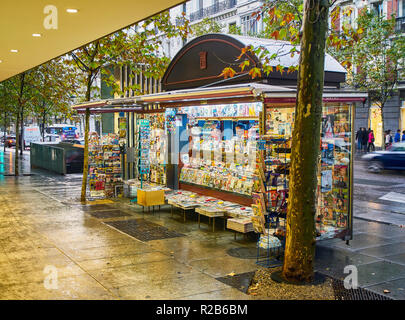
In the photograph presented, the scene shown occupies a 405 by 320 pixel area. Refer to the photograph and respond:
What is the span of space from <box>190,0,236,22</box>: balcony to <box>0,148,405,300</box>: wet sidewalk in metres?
33.4

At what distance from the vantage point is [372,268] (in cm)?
721

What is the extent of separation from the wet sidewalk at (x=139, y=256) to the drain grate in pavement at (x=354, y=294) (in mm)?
180

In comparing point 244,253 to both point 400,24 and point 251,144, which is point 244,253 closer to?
point 251,144

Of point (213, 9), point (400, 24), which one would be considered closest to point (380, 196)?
point (400, 24)

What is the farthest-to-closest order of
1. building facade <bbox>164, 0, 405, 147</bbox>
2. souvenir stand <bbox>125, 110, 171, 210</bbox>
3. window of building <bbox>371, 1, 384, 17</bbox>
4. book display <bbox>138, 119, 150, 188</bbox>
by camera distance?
window of building <bbox>371, 1, 384, 17</bbox> < building facade <bbox>164, 0, 405, 147</bbox> < book display <bbox>138, 119, 150, 188</bbox> < souvenir stand <bbox>125, 110, 171, 210</bbox>

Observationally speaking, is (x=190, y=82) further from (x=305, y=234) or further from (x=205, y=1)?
(x=205, y=1)

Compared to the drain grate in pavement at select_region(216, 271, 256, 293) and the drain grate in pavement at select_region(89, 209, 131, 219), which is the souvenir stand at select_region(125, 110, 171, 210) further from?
the drain grate in pavement at select_region(216, 271, 256, 293)

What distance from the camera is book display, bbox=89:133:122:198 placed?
1387 cm

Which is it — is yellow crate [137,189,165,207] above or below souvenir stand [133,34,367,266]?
below

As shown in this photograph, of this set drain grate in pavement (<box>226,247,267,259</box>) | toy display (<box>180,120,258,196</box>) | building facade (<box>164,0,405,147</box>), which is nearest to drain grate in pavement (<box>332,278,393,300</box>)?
drain grate in pavement (<box>226,247,267,259</box>)

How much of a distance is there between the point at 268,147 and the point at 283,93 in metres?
0.96

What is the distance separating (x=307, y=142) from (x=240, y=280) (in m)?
2.22

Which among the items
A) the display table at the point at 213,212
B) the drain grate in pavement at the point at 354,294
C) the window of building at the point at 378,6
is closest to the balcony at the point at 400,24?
the window of building at the point at 378,6
